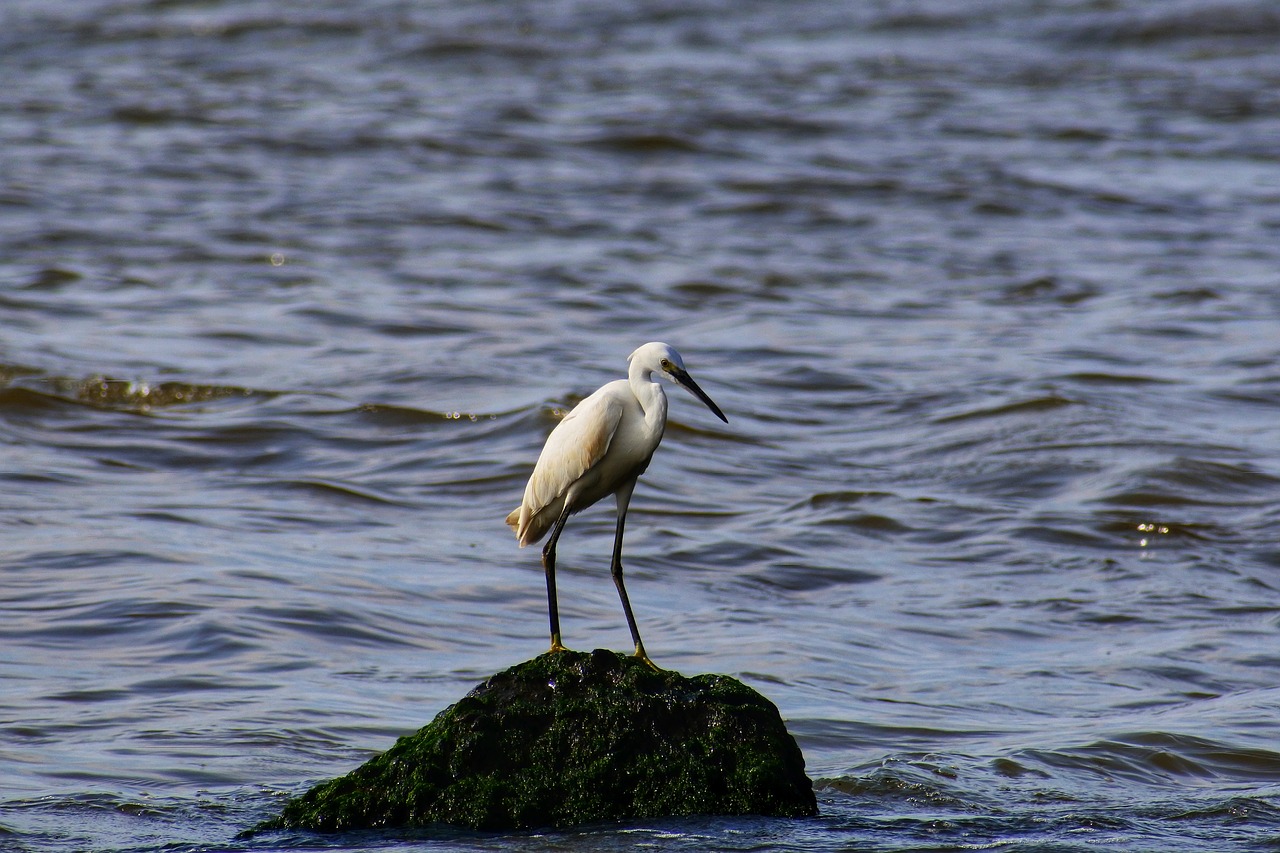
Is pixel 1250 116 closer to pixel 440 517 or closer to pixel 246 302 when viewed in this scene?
pixel 246 302

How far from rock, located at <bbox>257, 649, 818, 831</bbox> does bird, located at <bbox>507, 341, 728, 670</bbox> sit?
6.3 inches

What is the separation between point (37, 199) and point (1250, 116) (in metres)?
14.9

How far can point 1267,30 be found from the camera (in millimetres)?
26641

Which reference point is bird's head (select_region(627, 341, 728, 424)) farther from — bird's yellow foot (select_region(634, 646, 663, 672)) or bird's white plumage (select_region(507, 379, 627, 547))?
bird's yellow foot (select_region(634, 646, 663, 672))

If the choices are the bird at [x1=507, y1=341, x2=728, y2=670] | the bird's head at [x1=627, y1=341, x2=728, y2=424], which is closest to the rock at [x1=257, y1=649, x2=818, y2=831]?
the bird at [x1=507, y1=341, x2=728, y2=670]

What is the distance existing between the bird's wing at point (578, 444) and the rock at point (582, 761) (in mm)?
530

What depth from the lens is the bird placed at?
477 cm

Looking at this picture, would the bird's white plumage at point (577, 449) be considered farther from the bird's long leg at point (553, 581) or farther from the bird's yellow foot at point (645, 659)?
the bird's yellow foot at point (645, 659)

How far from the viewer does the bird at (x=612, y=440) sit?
15.6 ft

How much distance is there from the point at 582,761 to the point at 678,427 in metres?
6.45

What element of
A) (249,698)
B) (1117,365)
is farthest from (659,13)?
(249,698)

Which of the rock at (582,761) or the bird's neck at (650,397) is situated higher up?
the bird's neck at (650,397)

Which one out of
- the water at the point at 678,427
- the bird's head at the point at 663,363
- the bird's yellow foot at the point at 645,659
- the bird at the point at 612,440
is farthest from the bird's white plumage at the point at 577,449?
the water at the point at 678,427

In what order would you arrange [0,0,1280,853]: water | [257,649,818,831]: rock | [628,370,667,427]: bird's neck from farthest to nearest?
1. [0,0,1280,853]: water
2. [257,649,818,831]: rock
3. [628,370,667,427]: bird's neck
